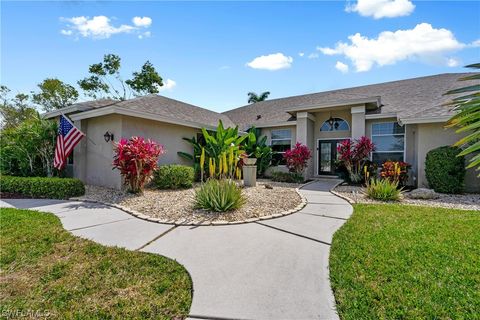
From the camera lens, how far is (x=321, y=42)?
1104cm

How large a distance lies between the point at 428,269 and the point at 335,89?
17234mm

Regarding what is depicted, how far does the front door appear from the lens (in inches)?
536

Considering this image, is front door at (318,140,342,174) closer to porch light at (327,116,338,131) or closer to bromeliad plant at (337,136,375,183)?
porch light at (327,116,338,131)

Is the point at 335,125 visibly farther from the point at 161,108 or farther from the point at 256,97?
the point at 256,97

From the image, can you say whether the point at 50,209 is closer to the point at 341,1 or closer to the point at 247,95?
the point at 341,1

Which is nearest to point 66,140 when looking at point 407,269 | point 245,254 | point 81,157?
point 81,157

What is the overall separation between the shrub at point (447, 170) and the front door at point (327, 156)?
5.04 m

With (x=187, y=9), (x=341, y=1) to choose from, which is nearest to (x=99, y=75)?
(x=187, y=9)

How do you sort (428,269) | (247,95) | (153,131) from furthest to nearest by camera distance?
(247,95), (153,131), (428,269)

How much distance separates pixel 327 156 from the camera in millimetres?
13891

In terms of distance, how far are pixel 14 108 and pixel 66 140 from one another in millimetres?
26627

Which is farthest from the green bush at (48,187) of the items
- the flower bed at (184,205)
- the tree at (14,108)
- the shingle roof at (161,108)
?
the tree at (14,108)

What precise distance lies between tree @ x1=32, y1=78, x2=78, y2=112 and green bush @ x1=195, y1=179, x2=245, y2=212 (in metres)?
29.9

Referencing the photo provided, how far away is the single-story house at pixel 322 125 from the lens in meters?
9.48
